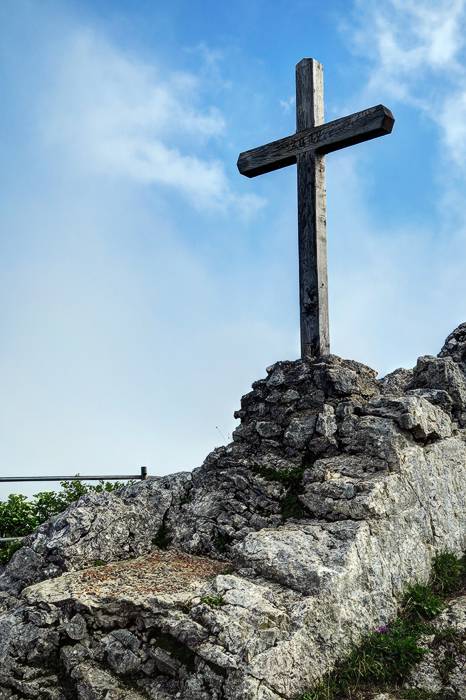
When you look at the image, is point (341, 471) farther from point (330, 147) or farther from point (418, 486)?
point (330, 147)

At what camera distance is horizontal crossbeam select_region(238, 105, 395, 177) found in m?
9.51

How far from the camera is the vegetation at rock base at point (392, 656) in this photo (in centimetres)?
600

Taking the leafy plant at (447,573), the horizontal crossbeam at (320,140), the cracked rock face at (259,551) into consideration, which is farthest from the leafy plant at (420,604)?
the horizontal crossbeam at (320,140)

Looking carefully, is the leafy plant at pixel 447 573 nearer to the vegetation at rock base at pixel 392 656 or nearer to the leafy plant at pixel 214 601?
the vegetation at rock base at pixel 392 656

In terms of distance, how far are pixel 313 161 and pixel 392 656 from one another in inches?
269

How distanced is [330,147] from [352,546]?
5.97 meters

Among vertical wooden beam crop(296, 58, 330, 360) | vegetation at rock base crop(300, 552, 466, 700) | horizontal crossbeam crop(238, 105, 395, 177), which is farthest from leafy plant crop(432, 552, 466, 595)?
horizontal crossbeam crop(238, 105, 395, 177)

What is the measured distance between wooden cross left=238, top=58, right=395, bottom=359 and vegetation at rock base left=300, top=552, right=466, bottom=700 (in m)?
3.74

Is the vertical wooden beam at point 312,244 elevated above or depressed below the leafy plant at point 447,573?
above

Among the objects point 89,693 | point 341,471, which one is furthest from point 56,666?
point 341,471

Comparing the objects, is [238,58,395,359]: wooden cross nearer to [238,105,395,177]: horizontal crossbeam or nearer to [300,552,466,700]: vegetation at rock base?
[238,105,395,177]: horizontal crossbeam

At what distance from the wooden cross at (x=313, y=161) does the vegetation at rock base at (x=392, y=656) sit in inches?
147

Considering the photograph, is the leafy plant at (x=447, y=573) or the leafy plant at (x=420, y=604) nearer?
the leafy plant at (x=420, y=604)

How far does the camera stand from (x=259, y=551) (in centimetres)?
684
